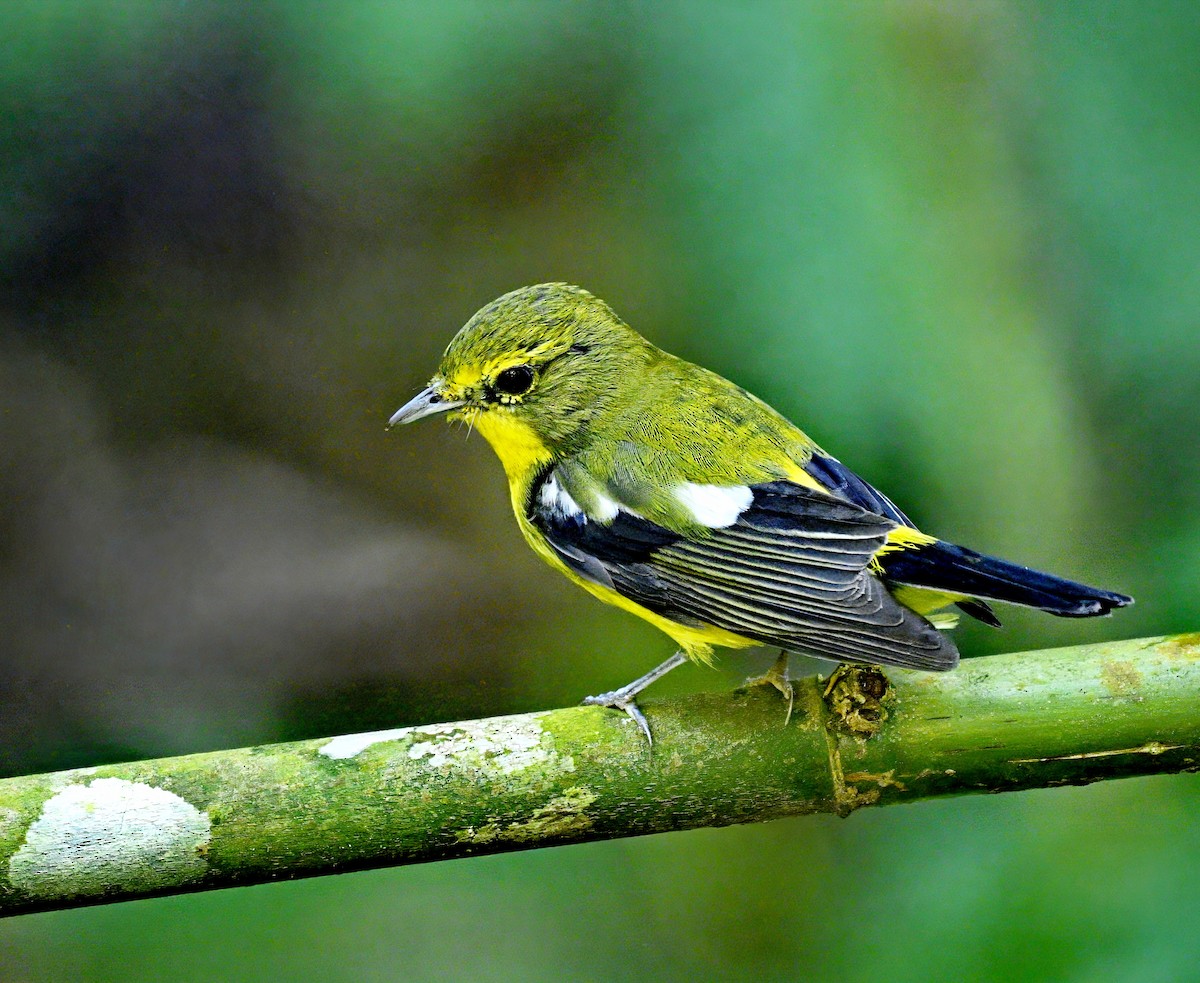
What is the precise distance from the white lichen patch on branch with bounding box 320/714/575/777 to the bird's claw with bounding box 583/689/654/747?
0.13 m

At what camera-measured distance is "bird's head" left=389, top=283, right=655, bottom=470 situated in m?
2.30

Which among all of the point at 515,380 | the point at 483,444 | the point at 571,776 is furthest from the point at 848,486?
the point at 483,444

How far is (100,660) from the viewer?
12.2 feet

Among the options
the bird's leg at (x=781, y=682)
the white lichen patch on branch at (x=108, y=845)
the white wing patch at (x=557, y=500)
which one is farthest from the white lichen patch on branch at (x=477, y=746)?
the white wing patch at (x=557, y=500)

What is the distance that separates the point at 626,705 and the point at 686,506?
1.34 ft

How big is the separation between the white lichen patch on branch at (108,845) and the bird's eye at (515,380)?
0.92 m

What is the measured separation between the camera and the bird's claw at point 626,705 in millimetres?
2010

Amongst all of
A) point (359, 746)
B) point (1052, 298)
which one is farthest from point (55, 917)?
point (1052, 298)

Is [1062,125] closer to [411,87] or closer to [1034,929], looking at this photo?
[411,87]

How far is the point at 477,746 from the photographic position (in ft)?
6.40

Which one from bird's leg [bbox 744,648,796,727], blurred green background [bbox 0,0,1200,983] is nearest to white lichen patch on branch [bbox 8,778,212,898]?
blurred green background [bbox 0,0,1200,983]

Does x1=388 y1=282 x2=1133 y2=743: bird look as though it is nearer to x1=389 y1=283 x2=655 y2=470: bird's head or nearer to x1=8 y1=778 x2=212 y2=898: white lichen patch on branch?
x1=389 y1=283 x2=655 y2=470: bird's head

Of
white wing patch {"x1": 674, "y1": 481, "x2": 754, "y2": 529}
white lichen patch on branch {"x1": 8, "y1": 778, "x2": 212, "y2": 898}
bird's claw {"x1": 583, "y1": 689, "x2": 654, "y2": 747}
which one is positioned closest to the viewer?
white lichen patch on branch {"x1": 8, "y1": 778, "x2": 212, "y2": 898}

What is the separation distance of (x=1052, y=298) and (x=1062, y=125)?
0.35 m
